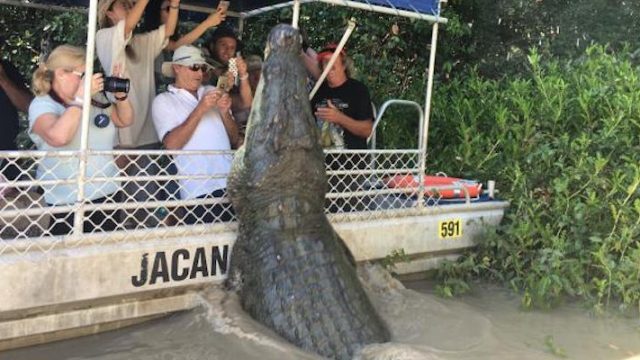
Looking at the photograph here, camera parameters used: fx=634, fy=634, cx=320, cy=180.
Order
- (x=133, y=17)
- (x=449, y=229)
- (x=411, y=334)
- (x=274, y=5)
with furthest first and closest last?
(x=274, y=5) < (x=449, y=229) < (x=133, y=17) < (x=411, y=334)

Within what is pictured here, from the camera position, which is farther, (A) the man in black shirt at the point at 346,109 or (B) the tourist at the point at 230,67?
(A) the man in black shirt at the point at 346,109

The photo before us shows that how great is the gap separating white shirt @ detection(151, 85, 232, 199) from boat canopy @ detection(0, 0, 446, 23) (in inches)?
40.3

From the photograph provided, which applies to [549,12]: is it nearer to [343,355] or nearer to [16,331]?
[343,355]

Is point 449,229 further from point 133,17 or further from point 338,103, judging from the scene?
point 133,17

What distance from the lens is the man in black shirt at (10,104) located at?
450 centimetres

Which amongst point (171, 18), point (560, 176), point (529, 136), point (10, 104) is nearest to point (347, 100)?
point (171, 18)

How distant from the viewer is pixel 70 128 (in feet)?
11.6

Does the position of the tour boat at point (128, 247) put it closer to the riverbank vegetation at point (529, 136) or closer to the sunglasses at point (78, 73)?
the sunglasses at point (78, 73)

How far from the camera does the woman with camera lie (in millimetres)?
3562

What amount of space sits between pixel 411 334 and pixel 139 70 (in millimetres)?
2562

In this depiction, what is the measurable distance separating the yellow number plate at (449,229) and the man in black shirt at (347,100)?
3.09ft

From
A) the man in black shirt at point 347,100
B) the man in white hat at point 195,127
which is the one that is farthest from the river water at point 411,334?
the man in black shirt at point 347,100

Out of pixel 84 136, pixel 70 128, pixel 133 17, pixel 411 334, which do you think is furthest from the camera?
pixel 133 17

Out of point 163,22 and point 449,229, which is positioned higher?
point 163,22
